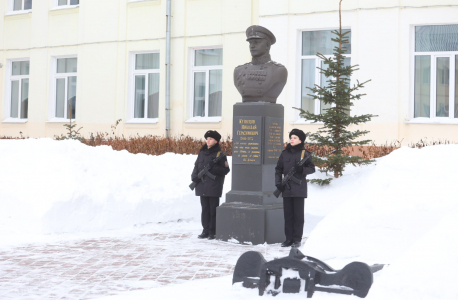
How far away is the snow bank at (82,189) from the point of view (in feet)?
31.5

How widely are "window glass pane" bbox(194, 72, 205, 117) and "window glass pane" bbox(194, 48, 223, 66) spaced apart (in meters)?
0.36

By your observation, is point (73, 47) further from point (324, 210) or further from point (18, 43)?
point (324, 210)

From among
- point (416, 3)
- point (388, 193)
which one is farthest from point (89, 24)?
point (388, 193)

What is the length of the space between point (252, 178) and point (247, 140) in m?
0.60

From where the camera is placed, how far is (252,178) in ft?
30.2

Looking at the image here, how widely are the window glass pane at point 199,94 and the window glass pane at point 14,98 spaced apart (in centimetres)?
832

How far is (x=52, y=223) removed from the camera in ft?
31.0

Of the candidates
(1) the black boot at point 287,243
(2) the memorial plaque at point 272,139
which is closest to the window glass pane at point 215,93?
(2) the memorial plaque at point 272,139

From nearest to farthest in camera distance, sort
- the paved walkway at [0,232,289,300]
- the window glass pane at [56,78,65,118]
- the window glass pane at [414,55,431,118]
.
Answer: the paved walkway at [0,232,289,300] < the window glass pane at [414,55,431,118] < the window glass pane at [56,78,65,118]

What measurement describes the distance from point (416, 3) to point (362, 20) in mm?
1419

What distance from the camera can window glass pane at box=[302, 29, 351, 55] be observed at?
1683cm

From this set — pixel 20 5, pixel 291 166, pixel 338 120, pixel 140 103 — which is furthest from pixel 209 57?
pixel 291 166

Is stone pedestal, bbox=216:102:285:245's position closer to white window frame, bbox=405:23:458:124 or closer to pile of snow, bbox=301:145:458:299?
pile of snow, bbox=301:145:458:299

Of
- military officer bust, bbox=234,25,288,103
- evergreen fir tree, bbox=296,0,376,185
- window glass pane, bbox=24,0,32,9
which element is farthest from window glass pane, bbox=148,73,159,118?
military officer bust, bbox=234,25,288,103
